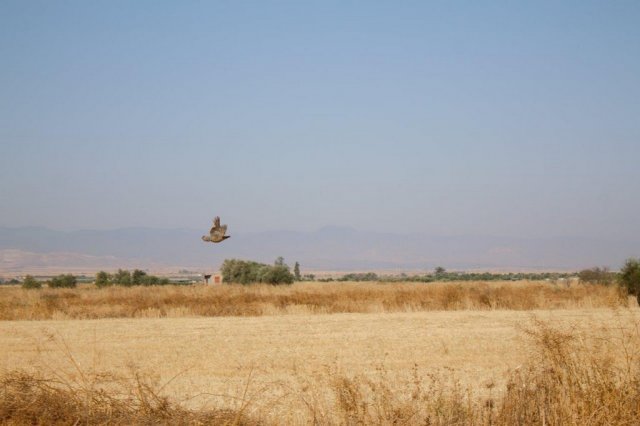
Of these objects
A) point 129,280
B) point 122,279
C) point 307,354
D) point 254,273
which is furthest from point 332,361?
point 122,279

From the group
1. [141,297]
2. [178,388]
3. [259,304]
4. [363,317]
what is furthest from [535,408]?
[141,297]

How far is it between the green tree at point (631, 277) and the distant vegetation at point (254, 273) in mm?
38863

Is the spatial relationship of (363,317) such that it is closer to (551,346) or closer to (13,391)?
(551,346)

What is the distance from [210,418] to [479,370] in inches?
405

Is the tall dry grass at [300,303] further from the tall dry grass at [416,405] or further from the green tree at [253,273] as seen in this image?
the green tree at [253,273]

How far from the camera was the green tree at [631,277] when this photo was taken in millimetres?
37625

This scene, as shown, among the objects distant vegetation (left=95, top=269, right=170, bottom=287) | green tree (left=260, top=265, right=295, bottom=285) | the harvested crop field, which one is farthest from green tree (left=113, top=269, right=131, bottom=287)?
the harvested crop field

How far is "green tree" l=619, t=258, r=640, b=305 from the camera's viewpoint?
37.6 m

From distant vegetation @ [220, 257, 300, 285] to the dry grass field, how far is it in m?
31.2

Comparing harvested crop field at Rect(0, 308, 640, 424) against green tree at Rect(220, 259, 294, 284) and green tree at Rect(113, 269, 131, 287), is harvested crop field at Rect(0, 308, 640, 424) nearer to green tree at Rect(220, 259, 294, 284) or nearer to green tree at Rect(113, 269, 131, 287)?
green tree at Rect(220, 259, 294, 284)

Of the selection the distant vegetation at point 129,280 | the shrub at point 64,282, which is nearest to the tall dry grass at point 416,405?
the shrub at point 64,282

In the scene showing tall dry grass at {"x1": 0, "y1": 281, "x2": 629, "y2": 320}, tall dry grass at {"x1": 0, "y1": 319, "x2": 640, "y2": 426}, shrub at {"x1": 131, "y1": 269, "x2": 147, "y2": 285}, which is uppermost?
shrub at {"x1": 131, "y1": 269, "x2": 147, "y2": 285}

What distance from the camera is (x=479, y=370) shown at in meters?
15.8

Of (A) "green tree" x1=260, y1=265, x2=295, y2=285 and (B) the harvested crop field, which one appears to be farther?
(A) "green tree" x1=260, y1=265, x2=295, y2=285
